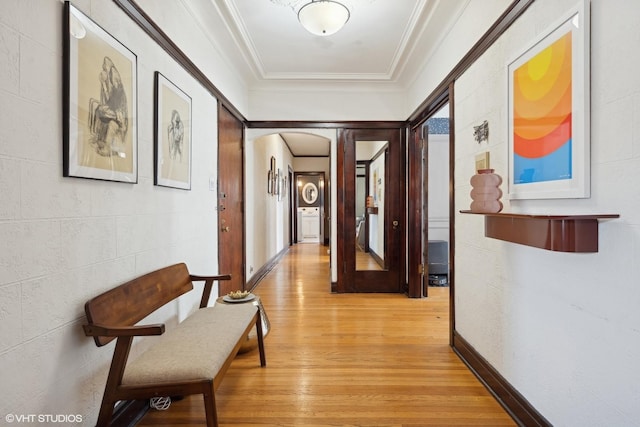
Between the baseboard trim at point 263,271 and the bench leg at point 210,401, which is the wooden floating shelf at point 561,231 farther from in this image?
the baseboard trim at point 263,271

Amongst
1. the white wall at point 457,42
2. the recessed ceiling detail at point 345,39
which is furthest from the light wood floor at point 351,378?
the recessed ceiling detail at point 345,39

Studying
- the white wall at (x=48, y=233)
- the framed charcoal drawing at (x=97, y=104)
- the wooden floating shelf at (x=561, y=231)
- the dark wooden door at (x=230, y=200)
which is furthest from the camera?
the dark wooden door at (x=230, y=200)

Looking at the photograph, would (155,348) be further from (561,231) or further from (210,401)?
(561,231)

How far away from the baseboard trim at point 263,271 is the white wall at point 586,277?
3148mm

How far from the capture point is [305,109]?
4.37 metres

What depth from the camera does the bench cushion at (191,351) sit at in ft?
4.69

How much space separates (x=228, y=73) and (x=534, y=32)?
2882 mm

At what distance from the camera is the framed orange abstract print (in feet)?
4.39

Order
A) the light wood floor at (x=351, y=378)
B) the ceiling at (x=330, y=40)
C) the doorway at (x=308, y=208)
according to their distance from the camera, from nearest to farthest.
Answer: the light wood floor at (x=351, y=378)
the ceiling at (x=330, y=40)
the doorway at (x=308, y=208)

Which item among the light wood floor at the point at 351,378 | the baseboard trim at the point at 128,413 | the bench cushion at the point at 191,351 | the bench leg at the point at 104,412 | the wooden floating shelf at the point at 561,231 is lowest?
the light wood floor at the point at 351,378

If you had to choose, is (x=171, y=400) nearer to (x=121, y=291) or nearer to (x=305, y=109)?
(x=121, y=291)

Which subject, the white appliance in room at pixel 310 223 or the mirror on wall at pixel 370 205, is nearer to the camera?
the mirror on wall at pixel 370 205

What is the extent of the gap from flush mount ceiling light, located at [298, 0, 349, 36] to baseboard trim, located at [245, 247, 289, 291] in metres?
3.17

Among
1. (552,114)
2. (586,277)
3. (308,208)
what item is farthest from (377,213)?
(308,208)
